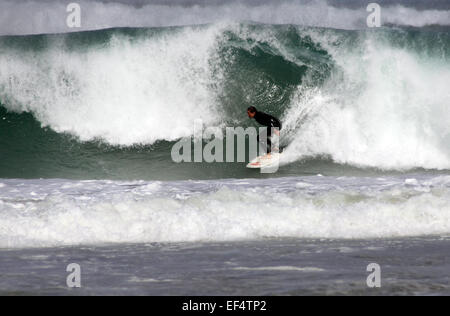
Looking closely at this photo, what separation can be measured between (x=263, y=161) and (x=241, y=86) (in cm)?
274

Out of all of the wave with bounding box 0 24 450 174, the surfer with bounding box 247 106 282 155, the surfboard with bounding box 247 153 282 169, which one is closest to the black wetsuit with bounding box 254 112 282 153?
the surfer with bounding box 247 106 282 155

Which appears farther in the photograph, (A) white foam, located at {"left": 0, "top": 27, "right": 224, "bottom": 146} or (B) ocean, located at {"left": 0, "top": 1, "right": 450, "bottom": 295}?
(A) white foam, located at {"left": 0, "top": 27, "right": 224, "bottom": 146}

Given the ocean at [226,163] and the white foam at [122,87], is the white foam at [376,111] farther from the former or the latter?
the white foam at [122,87]

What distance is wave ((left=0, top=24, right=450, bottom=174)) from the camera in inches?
545

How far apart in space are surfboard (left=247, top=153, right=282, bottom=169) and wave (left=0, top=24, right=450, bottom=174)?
0.95 metres

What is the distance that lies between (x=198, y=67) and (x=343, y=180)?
196 inches

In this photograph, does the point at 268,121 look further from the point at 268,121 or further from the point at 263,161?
the point at 263,161

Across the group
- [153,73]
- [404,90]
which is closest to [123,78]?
[153,73]

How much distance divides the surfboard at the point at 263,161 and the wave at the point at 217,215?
2.47m

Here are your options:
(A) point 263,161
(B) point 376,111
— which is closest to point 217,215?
(A) point 263,161

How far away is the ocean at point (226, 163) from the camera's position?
19.6 feet

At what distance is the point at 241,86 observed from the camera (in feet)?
47.1

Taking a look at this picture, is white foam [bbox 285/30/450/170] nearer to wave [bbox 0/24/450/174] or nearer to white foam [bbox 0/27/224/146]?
wave [bbox 0/24/450/174]
